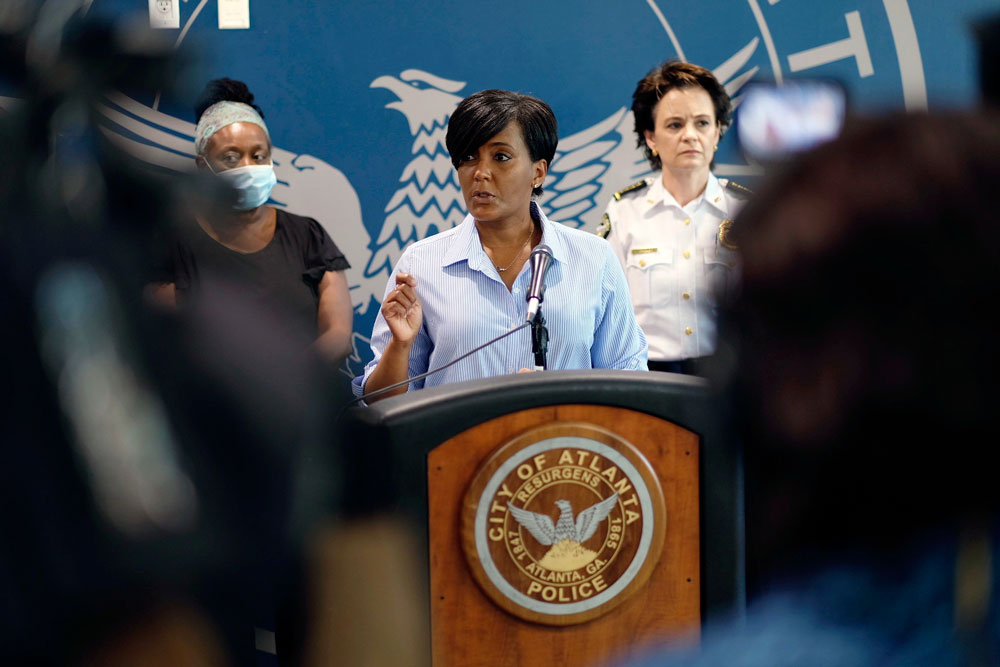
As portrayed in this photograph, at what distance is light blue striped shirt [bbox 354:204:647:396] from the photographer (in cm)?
220

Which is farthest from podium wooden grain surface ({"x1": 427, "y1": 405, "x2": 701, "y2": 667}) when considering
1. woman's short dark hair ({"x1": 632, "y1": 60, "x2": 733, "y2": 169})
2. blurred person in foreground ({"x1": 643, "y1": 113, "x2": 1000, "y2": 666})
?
woman's short dark hair ({"x1": 632, "y1": 60, "x2": 733, "y2": 169})

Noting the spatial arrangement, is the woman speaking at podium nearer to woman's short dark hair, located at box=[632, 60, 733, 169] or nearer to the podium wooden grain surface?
the podium wooden grain surface

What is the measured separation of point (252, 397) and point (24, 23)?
14cm

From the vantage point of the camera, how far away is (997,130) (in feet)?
1.55

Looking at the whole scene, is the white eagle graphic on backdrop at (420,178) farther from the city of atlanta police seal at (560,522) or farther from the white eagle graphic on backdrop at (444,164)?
the city of atlanta police seal at (560,522)

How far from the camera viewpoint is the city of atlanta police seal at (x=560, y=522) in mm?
1504

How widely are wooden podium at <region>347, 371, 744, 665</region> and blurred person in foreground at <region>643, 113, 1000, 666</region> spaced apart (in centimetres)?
96

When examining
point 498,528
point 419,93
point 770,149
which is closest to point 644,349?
point 498,528

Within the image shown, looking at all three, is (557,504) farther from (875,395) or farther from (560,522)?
(875,395)

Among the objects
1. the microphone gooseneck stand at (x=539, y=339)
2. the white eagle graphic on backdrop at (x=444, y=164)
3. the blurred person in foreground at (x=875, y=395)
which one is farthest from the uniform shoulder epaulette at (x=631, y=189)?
the blurred person in foreground at (x=875, y=395)

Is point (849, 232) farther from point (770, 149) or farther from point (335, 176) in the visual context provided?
point (335, 176)

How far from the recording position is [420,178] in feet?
13.1

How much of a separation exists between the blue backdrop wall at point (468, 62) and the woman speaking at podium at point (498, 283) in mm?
1611

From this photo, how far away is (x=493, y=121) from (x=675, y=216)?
1.14 metres
